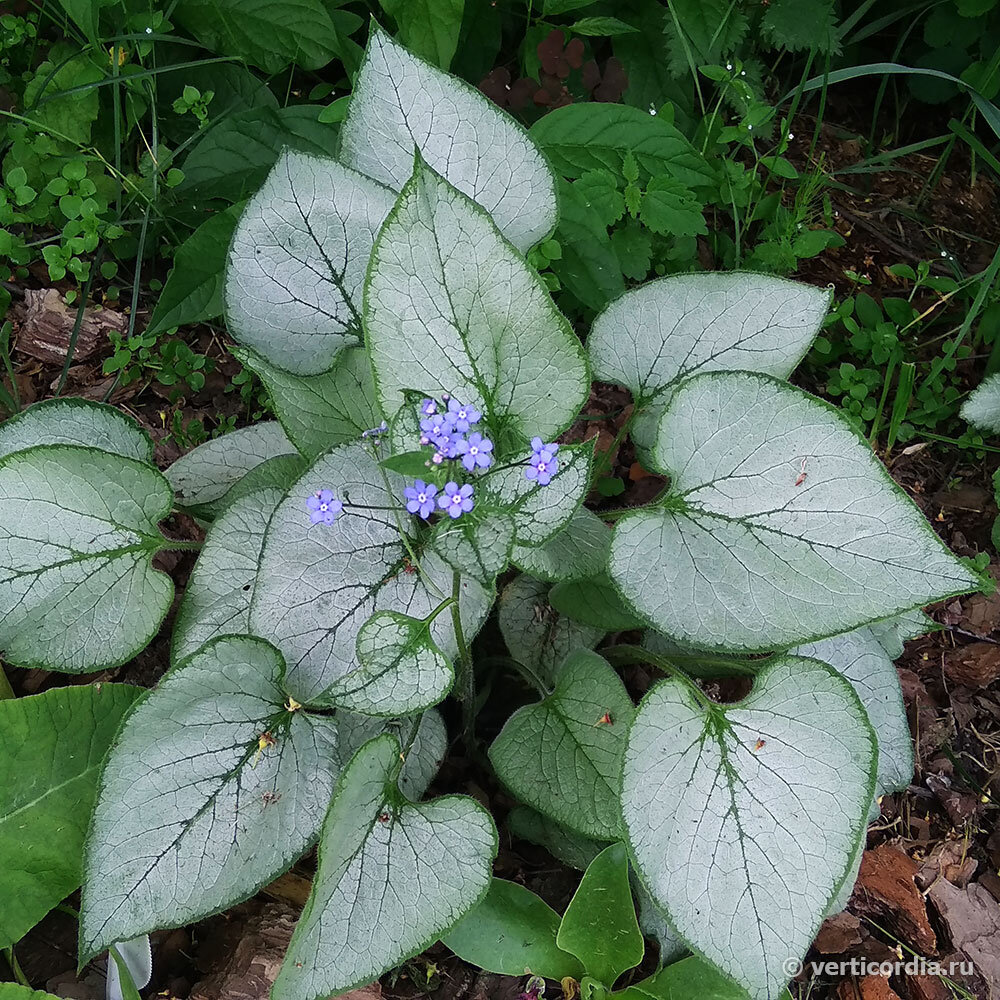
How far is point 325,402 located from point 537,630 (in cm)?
63

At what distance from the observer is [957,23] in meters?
2.56

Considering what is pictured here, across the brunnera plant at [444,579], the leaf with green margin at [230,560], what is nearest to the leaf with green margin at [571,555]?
the brunnera plant at [444,579]

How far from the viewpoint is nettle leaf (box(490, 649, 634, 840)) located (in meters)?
1.50

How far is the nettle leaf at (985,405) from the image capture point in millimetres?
2189

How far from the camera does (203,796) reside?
1.35 meters

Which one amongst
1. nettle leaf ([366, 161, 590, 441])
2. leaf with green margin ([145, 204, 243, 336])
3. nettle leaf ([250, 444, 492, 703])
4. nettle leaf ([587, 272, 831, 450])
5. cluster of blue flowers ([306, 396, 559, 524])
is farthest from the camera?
leaf with green margin ([145, 204, 243, 336])

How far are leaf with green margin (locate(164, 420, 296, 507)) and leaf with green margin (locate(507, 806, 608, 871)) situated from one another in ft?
2.83

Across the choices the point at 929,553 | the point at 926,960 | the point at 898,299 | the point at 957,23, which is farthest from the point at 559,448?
the point at 957,23

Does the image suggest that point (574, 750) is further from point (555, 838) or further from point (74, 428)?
point (74, 428)

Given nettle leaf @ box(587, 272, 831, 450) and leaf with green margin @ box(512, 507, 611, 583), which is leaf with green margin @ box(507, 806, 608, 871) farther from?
nettle leaf @ box(587, 272, 831, 450)

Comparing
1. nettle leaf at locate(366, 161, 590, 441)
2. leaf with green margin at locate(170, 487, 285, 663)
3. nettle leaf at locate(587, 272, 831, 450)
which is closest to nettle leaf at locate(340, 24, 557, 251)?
nettle leaf at locate(587, 272, 831, 450)

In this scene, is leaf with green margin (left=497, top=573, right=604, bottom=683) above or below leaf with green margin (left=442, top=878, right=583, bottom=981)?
above

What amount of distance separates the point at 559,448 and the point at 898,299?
1.69m

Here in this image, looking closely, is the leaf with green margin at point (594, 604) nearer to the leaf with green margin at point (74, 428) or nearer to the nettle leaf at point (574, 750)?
the nettle leaf at point (574, 750)
